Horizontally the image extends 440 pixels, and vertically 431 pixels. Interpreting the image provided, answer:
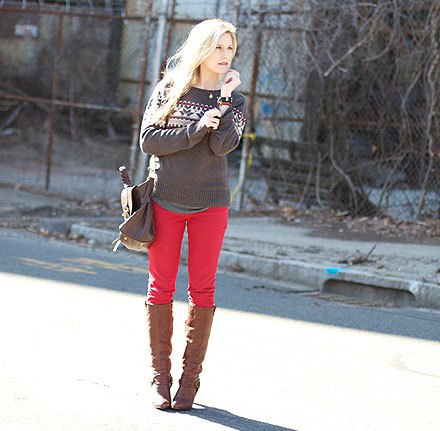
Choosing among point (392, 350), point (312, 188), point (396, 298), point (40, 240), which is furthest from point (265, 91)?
point (392, 350)

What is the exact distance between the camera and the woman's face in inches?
181

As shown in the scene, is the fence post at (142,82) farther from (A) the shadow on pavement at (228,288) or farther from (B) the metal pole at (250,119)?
(A) the shadow on pavement at (228,288)

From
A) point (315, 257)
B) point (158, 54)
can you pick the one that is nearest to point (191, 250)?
point (315, 257)

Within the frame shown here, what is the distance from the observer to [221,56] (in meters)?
4.60

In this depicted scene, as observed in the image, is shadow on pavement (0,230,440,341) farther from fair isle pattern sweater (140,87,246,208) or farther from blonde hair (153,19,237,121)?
blonde hair (153,19,237,121)

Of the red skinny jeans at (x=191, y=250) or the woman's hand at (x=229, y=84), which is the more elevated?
the woman's hand at (x=229, y=84)

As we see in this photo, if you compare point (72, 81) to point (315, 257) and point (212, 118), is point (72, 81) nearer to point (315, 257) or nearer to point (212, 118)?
point (315, 257)

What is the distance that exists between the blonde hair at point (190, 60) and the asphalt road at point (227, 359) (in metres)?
1.49

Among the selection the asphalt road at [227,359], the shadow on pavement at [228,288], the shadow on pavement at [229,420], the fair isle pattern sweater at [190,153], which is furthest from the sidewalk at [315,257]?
the fair isle pattern sweater at [190,153]

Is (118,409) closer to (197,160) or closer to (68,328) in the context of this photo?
(197,160)

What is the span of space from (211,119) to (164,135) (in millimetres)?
280

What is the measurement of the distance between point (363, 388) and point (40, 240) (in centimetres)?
584

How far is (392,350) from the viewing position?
6.35 metres

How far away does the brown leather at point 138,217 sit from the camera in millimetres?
4641
